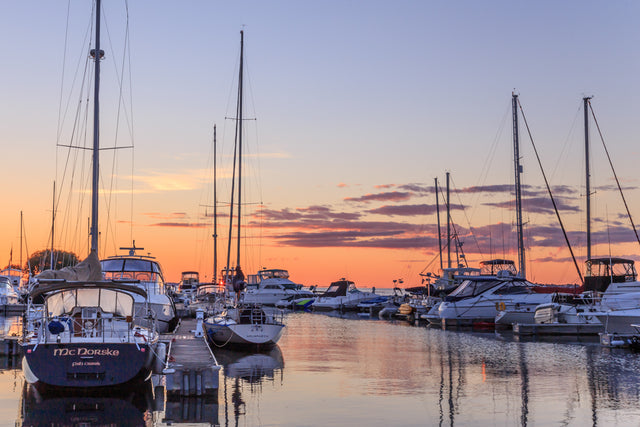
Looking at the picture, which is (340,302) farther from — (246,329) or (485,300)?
(246,329)

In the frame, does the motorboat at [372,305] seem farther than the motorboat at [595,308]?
Yes

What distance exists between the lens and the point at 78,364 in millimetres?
19453

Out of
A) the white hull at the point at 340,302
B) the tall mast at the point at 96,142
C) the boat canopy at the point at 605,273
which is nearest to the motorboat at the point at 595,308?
the boat canopy at the point at 605,273

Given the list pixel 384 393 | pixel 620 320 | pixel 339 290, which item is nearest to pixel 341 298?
pixel 339 290

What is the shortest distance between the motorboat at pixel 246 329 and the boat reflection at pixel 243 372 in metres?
0.45

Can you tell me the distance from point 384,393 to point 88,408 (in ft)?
26.8

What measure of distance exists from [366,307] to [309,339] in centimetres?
3985

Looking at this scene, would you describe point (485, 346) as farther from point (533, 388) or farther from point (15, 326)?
point (15, 326)

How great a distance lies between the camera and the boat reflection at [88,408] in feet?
56.4

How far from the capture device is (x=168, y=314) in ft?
121

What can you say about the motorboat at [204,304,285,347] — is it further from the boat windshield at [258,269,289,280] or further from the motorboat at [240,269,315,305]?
the boat windshield at [258,269,289,280]

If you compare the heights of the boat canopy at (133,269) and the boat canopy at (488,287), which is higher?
the boat canopy at (133,269)

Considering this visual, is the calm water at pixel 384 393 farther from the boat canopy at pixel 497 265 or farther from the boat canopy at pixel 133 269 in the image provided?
the boat canopy at pixel 497 265

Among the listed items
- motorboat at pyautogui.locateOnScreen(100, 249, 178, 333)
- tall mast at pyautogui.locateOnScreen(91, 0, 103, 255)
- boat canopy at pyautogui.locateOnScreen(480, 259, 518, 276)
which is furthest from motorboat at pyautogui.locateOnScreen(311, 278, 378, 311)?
tall mast at pyautogui.locateOnScreen(91, 0, 103, 255)
